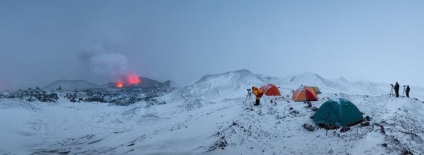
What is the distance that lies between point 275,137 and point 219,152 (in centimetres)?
466

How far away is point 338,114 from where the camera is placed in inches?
910

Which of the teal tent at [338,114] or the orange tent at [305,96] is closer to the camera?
the teal tent at [338,114]

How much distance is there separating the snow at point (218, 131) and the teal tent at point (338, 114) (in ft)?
3.66

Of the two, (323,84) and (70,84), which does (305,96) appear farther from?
(70,84)

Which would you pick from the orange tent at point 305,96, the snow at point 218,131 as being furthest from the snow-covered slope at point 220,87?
the orange tent at point 305,96

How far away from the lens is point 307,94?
106ft

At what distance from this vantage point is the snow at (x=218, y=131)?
63.2ft

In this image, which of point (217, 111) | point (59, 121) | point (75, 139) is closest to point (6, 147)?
point (75, 139)

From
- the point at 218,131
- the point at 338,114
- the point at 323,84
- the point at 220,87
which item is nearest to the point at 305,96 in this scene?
the point at 338,114

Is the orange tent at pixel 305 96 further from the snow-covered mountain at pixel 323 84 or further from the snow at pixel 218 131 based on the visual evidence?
the snow-covered mountain at pixel 323 84

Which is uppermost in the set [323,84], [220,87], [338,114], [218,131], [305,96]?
[220,87]

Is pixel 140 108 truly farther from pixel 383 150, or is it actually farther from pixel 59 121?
pixel 383 150

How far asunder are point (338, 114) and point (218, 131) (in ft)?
27.6

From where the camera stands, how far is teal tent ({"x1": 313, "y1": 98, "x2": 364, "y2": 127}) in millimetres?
22781
